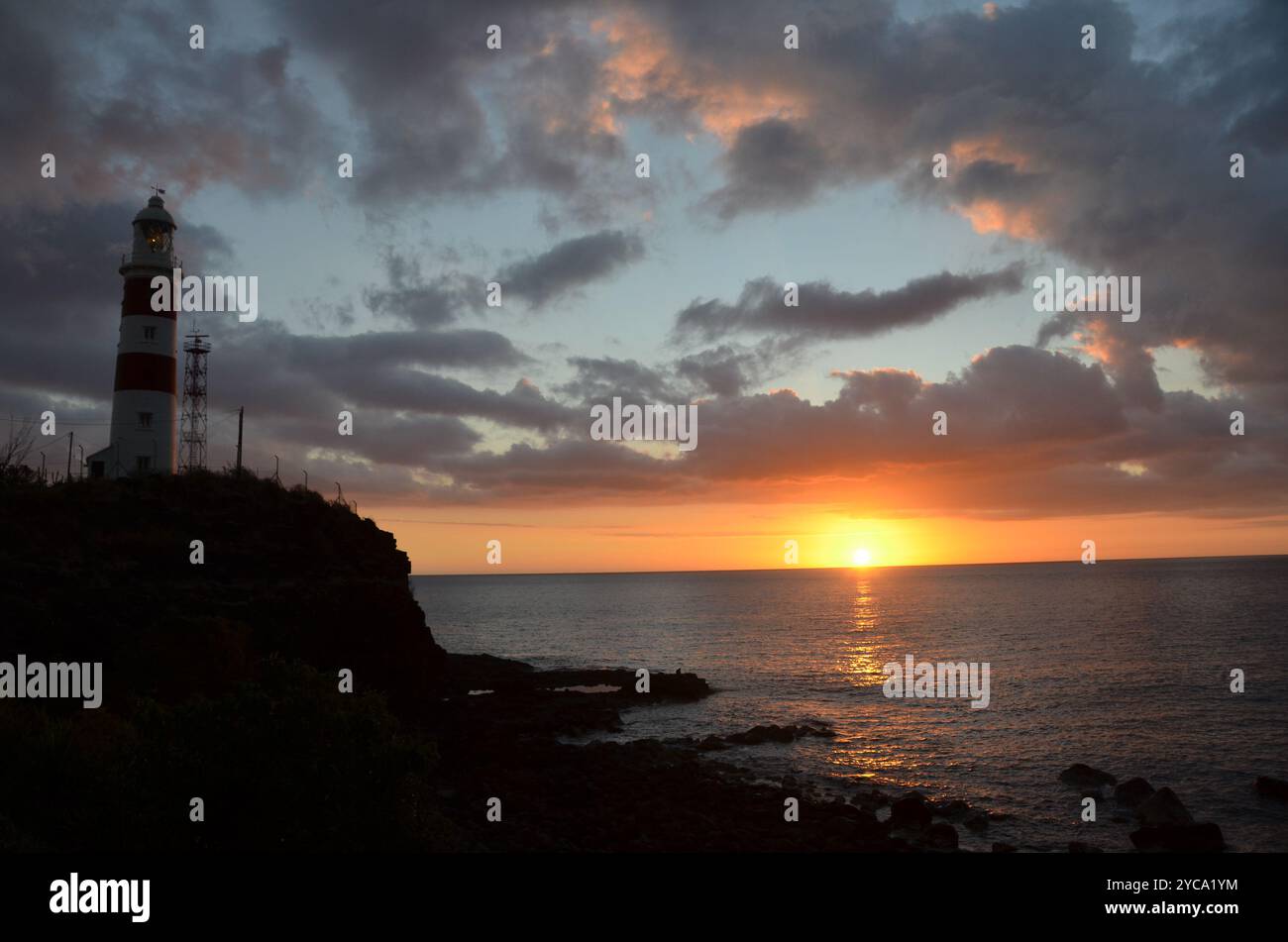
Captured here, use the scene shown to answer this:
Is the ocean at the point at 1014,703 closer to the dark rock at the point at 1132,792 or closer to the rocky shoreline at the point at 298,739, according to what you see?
the dark rock at the point at 1132,792

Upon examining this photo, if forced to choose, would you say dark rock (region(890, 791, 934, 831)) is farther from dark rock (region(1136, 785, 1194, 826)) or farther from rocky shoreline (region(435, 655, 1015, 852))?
dark rock (region(1136, 785, 1194, 826))

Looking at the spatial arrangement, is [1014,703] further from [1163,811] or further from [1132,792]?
[1163,811]

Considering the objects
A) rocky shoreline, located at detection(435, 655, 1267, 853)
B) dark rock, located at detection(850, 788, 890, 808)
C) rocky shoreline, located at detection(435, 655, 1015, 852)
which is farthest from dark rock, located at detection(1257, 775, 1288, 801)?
dark rock, located at detection(850, 788, 890, 808)

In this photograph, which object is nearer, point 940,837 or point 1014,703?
point 940,837

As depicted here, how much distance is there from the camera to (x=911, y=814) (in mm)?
32094

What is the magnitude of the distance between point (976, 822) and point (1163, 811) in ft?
25.1

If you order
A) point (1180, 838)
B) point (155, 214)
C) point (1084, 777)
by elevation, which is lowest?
point (1084, 777)

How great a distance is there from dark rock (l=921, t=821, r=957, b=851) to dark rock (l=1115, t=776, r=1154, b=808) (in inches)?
365

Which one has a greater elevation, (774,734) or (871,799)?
(871,799)

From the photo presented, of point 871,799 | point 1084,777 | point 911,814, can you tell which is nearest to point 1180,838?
point 1084,777

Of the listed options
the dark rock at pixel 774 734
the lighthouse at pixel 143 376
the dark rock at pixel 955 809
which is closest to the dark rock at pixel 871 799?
the dark rock at pixel 955 809

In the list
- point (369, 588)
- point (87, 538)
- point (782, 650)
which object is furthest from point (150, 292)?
point (782, 650)

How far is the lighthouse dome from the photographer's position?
1642 inches
